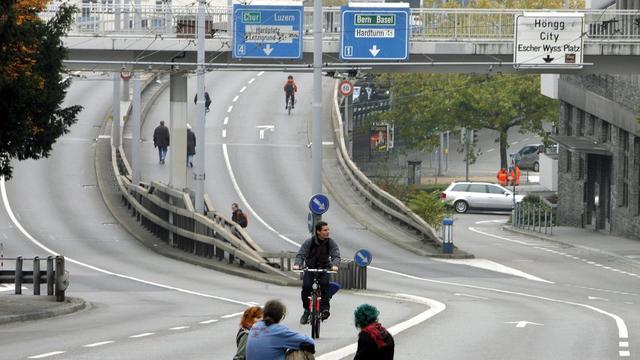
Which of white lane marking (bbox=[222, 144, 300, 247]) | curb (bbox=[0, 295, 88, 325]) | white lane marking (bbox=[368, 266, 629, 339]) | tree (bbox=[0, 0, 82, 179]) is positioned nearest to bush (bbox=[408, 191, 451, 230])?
white lane marking (bbox=[222, 144, 300, 247])

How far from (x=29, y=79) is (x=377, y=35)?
66.4ft

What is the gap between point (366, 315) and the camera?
12891 mm

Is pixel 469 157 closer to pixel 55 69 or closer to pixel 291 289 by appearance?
pixel 291 289

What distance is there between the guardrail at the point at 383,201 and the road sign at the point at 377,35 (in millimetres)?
6515

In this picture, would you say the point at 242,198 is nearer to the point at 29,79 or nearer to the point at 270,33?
the point at 270,33

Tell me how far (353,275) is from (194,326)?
10.7 m

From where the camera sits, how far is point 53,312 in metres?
27.6

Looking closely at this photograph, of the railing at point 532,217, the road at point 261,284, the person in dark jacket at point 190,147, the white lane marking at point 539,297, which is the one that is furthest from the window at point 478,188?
the white lane marking at point 539,297

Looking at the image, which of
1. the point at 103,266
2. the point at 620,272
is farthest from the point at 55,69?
the point at 620,272

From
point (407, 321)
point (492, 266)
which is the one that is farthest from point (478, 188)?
point (407, 321)

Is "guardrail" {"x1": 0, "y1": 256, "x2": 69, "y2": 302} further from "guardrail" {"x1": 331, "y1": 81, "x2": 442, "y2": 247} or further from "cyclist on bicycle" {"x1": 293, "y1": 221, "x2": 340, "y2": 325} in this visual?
"guardrail" {"x1": 331, "y1": 81, "x2": 442, "y2": 247}

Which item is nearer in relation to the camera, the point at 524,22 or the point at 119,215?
the point at 524,22

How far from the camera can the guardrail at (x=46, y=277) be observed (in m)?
29.2

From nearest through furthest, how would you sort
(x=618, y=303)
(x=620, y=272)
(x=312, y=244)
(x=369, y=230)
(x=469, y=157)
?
1. (x=312, y=244)
2. (x=618, y=303)
3. (x=620, y=272)
4. (x=369, y=230)
5. (x=469, y=157)
